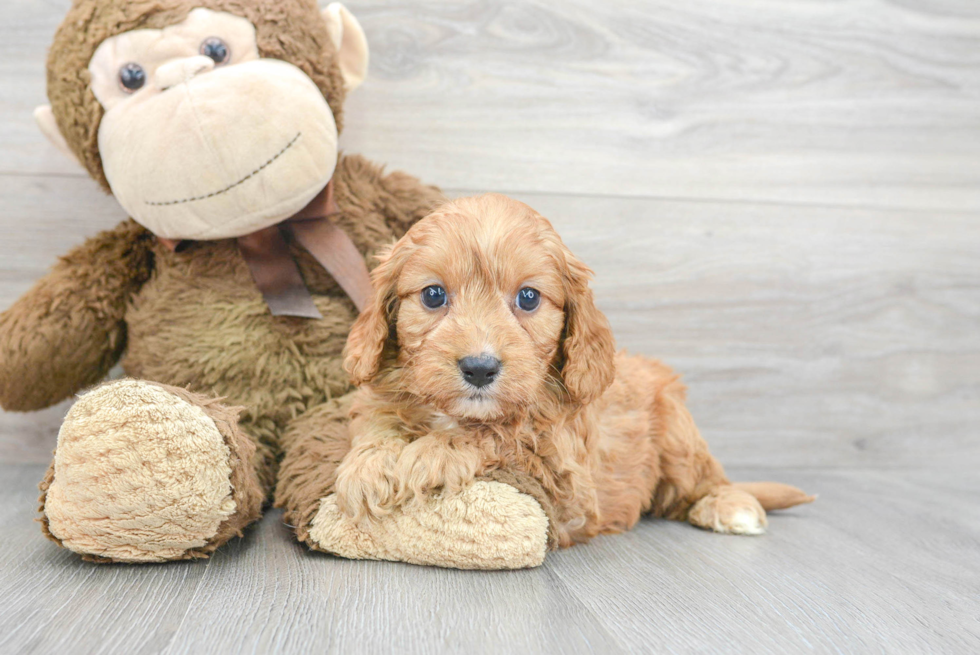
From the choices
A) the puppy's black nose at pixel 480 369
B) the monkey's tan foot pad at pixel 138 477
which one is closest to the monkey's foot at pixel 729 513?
the puppy's black nose at pixel 480 369

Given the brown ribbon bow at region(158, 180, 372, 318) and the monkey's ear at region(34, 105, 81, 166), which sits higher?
the monkey's ear at region(34, 105, 81, 166)

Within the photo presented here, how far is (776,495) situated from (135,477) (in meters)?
1.41

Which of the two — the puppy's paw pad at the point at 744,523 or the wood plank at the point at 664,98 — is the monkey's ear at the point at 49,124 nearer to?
the wood plank at the point at 664,98

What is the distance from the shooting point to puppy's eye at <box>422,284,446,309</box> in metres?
1.25

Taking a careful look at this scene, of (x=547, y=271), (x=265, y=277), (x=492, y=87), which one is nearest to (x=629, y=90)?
(x=492, y=87)

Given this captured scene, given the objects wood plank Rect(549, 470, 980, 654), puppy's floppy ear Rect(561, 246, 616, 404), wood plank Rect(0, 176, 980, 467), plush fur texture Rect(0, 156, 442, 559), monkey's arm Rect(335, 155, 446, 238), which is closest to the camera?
wood plank Rect(549, 470, 980, 654)

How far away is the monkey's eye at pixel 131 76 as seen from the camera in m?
1.44

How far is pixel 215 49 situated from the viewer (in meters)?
1.46

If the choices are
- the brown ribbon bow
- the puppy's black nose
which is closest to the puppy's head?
the puppy's black nose

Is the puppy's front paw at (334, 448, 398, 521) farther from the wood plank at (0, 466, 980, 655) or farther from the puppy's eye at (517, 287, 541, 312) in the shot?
the puppy's eye at (517, 287, 541, 312)

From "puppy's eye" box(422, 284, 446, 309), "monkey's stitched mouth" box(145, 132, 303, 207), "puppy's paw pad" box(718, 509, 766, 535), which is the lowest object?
"puppy's paw pad" box(718, 509, 766, 535)

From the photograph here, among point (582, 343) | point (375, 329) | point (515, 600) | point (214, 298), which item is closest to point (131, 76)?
point (214, 298)

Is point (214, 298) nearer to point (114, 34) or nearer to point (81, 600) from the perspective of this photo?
point (114, 34)

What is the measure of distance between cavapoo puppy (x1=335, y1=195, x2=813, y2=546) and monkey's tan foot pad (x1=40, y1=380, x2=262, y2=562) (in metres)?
0.22
